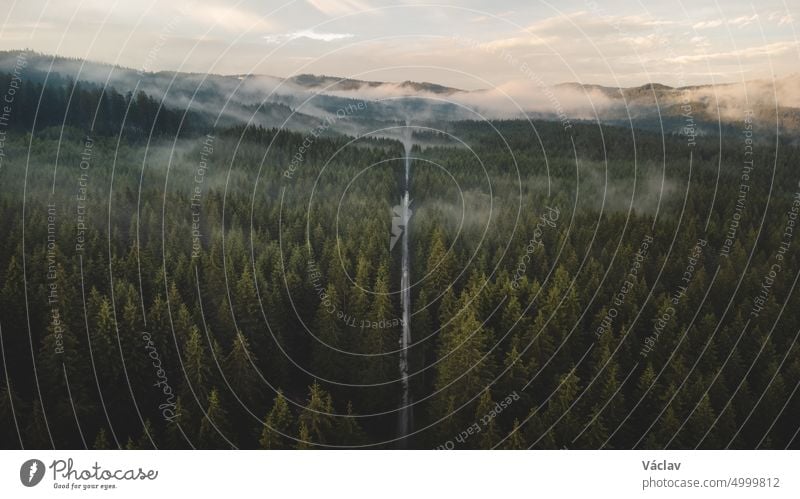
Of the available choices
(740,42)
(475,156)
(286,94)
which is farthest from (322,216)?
(740,42)
